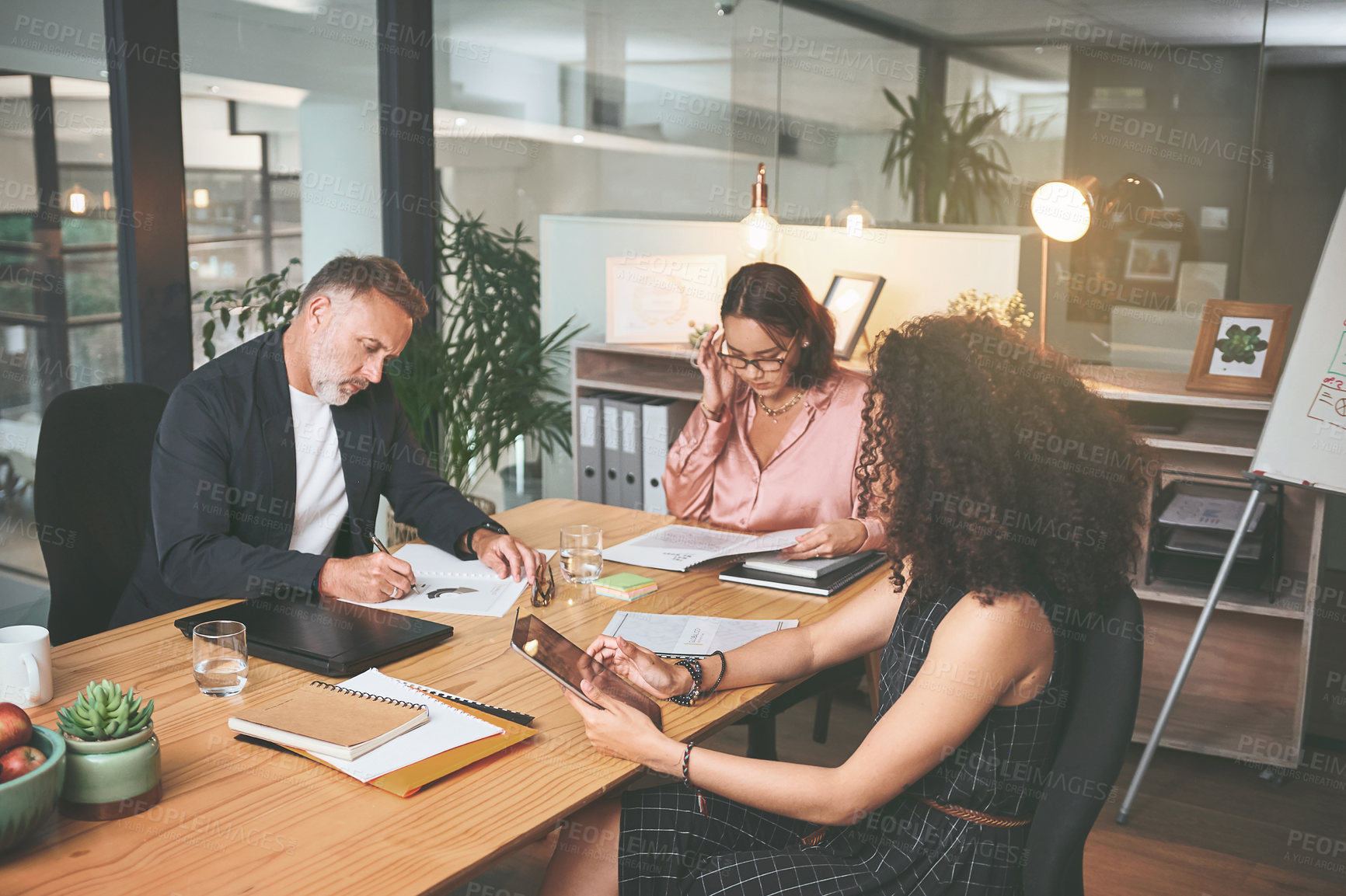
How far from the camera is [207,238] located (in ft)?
11.0

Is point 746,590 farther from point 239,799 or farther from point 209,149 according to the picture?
point 209,149

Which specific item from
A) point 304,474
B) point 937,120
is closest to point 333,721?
point 304,474

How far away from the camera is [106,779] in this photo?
1.28m

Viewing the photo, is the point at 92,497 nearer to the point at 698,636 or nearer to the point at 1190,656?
the point at 698,636

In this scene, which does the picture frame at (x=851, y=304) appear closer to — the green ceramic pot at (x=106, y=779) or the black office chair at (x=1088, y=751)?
the black office chair at (x=1088, y=751)

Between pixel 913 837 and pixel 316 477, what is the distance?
4.98 feet

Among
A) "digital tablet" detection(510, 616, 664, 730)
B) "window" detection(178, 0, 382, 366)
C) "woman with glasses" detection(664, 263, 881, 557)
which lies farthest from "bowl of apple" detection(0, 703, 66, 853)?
"window" detection(178, 0, 382, 366)

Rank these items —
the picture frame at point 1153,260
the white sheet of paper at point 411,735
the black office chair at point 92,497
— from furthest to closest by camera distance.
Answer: the picture frame at point 1153,260, the black office chair at point 92,497, the white sheet of paper at point 411,735

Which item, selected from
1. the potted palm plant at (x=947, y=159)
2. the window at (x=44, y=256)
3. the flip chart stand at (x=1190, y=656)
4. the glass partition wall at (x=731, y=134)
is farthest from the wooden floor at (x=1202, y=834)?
the potted palm plant at (x=947, y=159)

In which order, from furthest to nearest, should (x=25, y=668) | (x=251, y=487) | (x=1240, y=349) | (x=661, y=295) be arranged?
(x=661, y=295) < (x=1240, y=349) < (x=251, y=487) < (x=25, y=668)

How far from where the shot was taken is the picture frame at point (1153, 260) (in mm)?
4098

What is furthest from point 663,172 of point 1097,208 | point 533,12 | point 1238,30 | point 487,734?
point 487,734

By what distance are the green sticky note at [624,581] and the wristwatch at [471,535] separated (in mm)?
285

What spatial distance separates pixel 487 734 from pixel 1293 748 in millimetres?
2594
